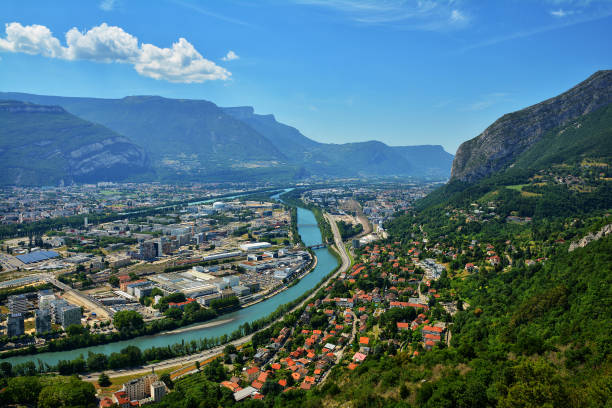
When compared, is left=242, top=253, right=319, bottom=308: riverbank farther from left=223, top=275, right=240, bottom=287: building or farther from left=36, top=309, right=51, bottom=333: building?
left=36, top=309, right=51, bottom=333: building

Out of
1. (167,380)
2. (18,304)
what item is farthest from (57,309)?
(167,380)

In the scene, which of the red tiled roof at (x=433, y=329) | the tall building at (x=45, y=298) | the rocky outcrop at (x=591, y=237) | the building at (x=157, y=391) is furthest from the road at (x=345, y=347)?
the tall building at (x=45, y=298)

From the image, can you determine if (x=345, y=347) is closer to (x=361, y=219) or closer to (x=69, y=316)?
(x=69, y=316)

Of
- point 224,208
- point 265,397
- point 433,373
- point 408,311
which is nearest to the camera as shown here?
point 433,373

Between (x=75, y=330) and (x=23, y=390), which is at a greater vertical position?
(x=23, y=390)

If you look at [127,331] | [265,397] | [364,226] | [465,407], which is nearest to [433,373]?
[465,407]

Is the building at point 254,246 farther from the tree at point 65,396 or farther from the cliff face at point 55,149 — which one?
the cliff face at point 55,149

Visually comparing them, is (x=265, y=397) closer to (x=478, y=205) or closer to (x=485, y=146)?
(x=478, y=205)
